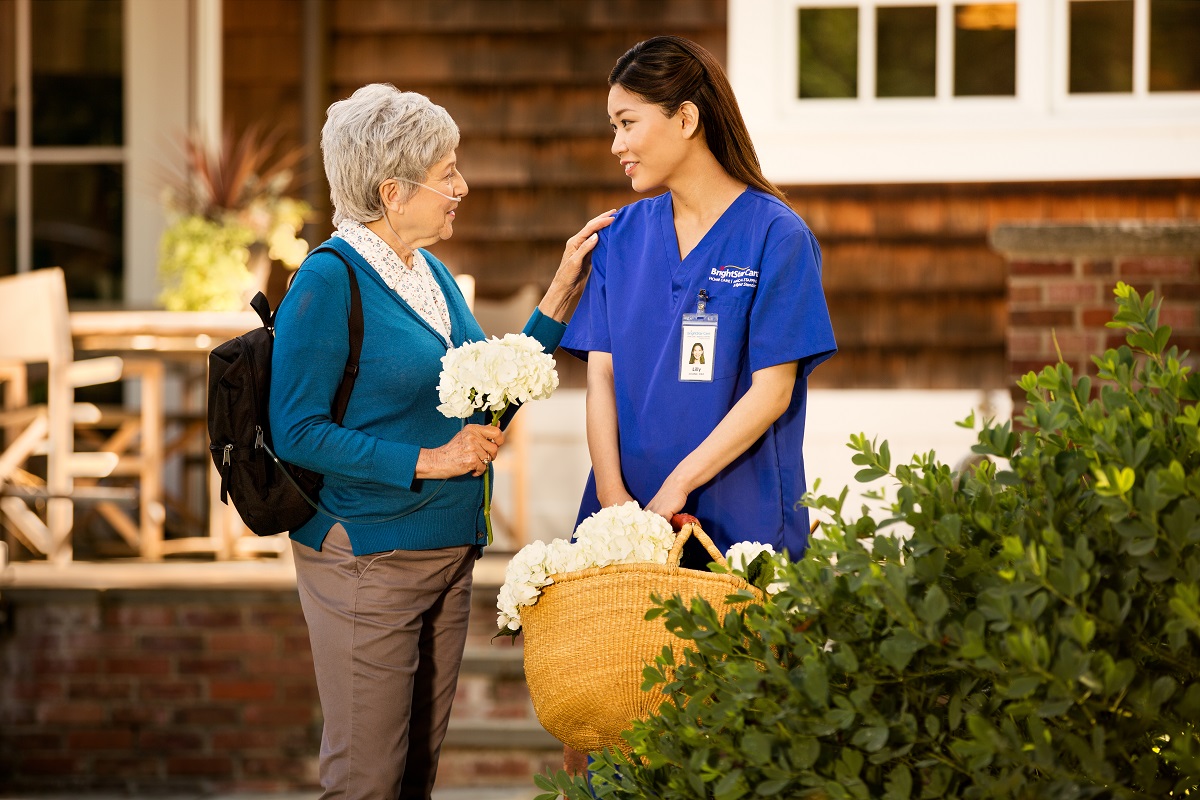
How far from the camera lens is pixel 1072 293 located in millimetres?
3742

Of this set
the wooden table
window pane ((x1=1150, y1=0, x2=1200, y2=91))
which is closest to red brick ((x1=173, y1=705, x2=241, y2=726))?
the wooden table

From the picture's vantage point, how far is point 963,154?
16.8ft

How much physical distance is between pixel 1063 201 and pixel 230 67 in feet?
11.3

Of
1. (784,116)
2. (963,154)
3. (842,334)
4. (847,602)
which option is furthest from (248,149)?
(847,602)

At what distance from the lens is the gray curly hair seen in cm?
215

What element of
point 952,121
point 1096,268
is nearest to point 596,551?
point 1096,268

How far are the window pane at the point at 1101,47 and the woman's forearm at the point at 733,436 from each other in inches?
146

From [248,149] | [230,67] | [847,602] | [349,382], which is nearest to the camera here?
[847,602]

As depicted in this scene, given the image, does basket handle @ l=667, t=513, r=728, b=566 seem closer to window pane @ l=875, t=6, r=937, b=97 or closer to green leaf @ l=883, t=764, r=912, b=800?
green leaf @ l=883, t=764, r=912, b=800

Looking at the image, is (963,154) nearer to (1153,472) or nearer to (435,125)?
(435,125)

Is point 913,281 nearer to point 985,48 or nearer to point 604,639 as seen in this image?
point 985,48

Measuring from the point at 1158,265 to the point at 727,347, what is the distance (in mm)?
2163

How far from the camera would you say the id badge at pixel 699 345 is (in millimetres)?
2096

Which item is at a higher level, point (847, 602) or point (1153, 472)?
point (1153, 472)
